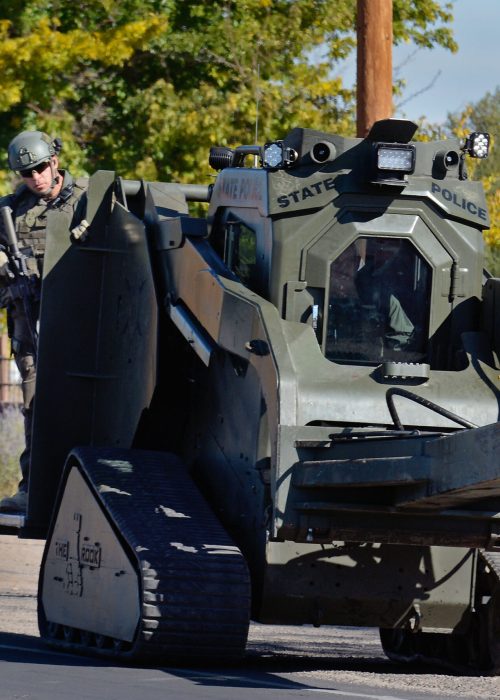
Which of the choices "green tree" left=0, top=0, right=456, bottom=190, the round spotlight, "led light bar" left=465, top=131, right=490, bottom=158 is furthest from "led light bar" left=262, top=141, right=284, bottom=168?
"green tree" left=0, top=0, right=456, bottom=190

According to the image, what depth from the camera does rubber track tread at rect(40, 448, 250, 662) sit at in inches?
346

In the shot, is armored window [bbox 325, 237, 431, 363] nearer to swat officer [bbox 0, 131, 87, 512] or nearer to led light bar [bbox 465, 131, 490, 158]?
led light bar [bbox 465, 131, 490, 158]

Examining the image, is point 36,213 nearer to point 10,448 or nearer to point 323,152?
point 323,152

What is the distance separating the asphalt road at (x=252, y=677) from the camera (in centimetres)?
805

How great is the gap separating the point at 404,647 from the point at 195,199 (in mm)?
3501

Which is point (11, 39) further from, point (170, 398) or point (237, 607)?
point (237, 607)

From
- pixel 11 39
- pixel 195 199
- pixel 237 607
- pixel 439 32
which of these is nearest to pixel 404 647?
pixel 237 607

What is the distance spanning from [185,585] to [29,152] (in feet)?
15.1

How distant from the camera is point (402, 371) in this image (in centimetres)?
925

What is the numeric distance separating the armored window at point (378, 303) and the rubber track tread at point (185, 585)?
4.18 ft

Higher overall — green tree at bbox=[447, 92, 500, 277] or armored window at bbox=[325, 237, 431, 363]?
green tree at bbox=[447, 92, 500, 277]

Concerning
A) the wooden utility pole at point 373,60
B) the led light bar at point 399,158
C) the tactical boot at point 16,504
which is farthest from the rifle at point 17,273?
the wooden utility pole at point 373,60

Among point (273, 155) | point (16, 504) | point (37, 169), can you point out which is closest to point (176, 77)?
point (37, 169)

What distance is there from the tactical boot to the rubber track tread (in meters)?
2.49
